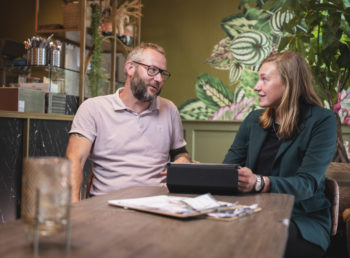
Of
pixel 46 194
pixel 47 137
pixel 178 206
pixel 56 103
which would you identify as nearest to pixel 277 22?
pixel 56 103

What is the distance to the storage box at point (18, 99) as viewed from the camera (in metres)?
3.18

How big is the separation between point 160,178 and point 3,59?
12.0 feet

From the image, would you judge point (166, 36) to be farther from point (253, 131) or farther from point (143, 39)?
point (253, 131)

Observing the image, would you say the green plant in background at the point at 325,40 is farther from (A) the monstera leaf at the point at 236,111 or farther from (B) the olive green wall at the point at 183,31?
(B) the olive green wall at the point at 183,31

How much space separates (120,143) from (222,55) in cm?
291

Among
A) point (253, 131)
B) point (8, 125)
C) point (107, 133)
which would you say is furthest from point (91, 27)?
point (253, 131)

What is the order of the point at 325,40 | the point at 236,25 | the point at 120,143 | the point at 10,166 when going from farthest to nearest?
the point at 236,25
the point at 10,166
the point at 325,40
the point at 120,143

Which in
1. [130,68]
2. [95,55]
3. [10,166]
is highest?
[95,55]

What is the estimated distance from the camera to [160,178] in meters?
2.14

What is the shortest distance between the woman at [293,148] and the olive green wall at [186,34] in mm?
2803

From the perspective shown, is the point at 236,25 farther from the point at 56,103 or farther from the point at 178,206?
the point at 178,206

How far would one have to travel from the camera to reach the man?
2.05 meters

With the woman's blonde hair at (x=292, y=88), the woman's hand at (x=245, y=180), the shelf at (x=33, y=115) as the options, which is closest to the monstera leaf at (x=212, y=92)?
the shelf at (x=33, y=115)

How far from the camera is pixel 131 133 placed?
2.11 metres
